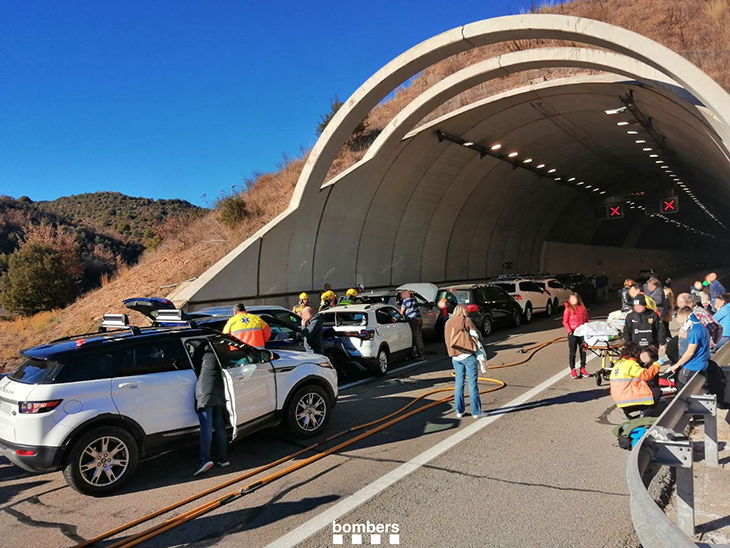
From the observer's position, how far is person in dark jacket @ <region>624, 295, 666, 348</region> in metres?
9.19

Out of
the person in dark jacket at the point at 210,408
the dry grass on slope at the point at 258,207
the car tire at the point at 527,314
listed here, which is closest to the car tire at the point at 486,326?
the car tire at the point at 527,314

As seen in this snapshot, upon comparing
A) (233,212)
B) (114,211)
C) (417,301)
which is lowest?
(417,301)

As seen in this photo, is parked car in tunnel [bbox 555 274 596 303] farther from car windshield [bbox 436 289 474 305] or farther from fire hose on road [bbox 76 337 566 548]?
fire hose on road [bbox 76 337 566 548]

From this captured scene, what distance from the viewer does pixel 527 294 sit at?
832 inches

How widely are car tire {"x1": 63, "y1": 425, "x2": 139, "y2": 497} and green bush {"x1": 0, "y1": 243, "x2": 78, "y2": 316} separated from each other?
2041cm

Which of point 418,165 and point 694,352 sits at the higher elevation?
point 418,165

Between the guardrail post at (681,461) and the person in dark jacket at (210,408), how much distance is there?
4454 mm

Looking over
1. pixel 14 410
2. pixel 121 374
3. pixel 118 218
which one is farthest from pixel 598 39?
pixel 118 218

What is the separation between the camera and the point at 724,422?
21.4 ft

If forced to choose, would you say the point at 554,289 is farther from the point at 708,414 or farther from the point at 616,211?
the point at 708,414

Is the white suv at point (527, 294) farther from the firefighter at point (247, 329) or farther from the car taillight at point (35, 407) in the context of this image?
the car taillight at point (35, 407)

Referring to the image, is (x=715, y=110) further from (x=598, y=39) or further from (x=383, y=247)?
(x=383, y=247)

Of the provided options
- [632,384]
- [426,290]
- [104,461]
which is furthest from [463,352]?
[426,290]

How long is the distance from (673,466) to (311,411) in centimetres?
465
